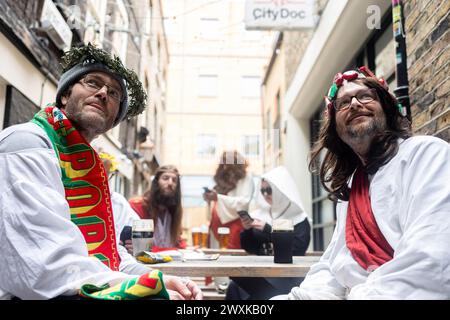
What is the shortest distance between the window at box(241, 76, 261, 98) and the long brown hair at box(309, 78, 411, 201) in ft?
16.0

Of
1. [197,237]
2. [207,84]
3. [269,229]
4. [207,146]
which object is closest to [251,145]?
[207,146]

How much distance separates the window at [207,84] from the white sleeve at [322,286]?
3225 millimetres

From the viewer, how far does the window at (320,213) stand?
5741mm

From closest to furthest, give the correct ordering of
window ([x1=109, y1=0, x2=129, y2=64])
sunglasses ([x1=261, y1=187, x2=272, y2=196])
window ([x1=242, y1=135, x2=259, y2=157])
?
window ([x1=109, y1=0, x2=129, y2=64])
sunglasses ([x1=261, y1=187, x2=272, y2=196])
window ([x1=242, y1=135, x2=259, y2=157])

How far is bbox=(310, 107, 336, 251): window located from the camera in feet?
18.8

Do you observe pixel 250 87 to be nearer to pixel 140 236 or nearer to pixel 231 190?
pixel 231 190

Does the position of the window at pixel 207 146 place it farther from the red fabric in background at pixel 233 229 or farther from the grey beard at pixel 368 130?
the grey beard at pixel 368 130

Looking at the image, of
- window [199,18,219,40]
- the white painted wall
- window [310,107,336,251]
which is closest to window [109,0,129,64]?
the white painted wall

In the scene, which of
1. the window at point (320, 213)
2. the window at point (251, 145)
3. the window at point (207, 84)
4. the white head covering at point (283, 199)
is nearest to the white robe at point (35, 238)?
the white head covering at point (283, 199)

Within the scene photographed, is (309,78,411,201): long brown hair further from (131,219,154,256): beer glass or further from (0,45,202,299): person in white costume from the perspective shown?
(131,219,154,256): beer glass

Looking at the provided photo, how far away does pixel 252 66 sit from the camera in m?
5.89

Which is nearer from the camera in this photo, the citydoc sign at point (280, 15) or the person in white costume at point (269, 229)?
the person in white costume at point (269, 229)
